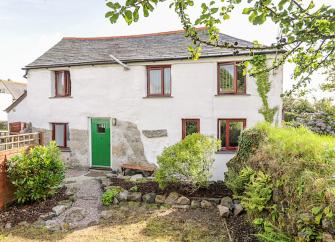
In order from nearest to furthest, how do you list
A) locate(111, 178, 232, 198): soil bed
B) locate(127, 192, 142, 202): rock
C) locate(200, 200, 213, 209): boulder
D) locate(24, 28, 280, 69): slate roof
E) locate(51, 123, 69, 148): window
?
locate(200, 200, 213, 209): boulder < locate(127, 192, 142, 202): rock < locate(111, 178, 232, 198): soil bed < locate(24, 28, 280, 69): slate roof < locate(51, 123, 69, 148): window

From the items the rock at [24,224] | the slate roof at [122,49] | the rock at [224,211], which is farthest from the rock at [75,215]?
the slate roof at [122,49]

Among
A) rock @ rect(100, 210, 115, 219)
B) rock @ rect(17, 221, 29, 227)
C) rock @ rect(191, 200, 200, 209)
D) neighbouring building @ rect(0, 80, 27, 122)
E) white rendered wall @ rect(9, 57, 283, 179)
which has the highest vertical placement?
neighbouring building @ rect(0, 80, 27, 122)

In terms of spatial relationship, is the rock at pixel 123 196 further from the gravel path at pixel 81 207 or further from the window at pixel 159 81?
the window at pixel 159 81

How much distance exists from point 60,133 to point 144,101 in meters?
5.72

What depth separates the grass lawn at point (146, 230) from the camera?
6.64 meters

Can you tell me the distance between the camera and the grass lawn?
664 centimetres

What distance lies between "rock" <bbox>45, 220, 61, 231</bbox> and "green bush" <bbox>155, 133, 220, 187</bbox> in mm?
3556

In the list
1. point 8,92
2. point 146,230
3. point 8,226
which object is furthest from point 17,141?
point 8,92

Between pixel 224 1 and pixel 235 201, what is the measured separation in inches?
276

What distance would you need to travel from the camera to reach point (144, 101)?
1329 cm

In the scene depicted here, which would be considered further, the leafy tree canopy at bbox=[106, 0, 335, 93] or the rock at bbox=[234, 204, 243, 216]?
the rock at bbox=[234, 204, 243, 216]

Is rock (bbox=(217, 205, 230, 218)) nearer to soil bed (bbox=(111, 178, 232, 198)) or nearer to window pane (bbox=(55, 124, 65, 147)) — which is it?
soil bed (bbox=(111, 178, 232, 198))

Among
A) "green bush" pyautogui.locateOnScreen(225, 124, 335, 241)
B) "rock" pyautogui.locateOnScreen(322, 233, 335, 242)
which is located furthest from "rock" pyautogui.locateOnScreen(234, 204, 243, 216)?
"rock" pyautogui.locateOnScreen(322, 233, 335, 242)

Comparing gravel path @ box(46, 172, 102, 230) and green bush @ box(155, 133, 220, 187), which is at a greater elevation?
green bush @ box(155, 133, 220, 187)
